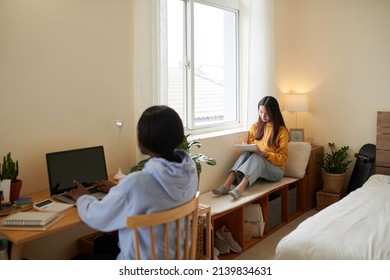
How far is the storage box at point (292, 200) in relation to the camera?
362 cm

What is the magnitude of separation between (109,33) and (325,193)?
2696 millimetres

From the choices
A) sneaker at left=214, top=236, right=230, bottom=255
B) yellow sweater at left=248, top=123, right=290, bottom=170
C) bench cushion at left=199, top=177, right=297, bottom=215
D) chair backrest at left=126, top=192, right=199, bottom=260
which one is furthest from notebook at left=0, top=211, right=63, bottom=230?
yellow sweater at left=248, top=123, right=290, bottom=170

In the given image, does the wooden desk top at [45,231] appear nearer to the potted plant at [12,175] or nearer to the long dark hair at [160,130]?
the potted plant at [12,175]

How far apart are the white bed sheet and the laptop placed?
1091mm

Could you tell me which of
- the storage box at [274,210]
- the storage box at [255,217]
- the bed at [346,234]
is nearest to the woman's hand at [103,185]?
the bed at [346,234]

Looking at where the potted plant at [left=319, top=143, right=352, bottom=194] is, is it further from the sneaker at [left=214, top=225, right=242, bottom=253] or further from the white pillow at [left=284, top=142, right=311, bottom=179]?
the sneaker at [left=214, top=225, right=242, bottom=253]

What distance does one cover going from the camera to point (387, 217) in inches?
89.0

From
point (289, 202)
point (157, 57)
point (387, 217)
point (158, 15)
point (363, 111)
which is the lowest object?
point (289, 202)

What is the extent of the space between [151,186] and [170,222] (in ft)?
0.58

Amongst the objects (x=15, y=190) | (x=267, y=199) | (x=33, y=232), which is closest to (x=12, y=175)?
(x=15, y=190)

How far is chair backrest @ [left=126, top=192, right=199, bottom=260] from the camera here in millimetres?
1312
